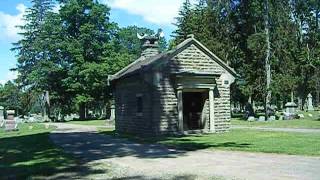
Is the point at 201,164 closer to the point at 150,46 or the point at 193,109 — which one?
the point at 193,109

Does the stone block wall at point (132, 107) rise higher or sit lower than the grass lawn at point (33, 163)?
higher

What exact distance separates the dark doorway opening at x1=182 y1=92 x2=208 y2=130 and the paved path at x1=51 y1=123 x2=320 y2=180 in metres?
10.7

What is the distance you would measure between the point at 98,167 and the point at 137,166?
103 cm

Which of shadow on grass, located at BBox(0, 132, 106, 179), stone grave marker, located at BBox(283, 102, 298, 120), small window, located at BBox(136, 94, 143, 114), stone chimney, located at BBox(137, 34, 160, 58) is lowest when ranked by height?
shadow on grass, located at BBox(0, 132, 106, 179)

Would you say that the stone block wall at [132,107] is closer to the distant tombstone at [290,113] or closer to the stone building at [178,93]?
the stone building at [178,93]

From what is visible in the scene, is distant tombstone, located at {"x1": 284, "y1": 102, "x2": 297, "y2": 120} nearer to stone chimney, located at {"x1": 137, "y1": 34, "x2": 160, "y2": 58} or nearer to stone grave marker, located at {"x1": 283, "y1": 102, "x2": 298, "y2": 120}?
stone grave marker, located at {"x1": 283, "y1": 102, "x2": 298, "y2": 120}

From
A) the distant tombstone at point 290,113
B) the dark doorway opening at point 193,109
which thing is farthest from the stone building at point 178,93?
the distant tombstone at point 290,113

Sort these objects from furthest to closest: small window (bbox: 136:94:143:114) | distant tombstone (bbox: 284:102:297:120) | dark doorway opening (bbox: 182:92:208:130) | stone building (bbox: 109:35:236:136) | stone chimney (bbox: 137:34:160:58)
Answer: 1. distant tombstone (bbox: 284:102:297:120)
2. stone chimney (bbox: 137:34:160:58)
3. dark doorway opening (bbox: 182:92:208:130)
4. small window (bbox: 136:94:143:114)
5. stone building (bbox: 109:35:236:136)

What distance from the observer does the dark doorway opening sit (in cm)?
2812

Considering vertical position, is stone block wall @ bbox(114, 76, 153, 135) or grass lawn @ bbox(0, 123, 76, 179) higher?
stone block wall @ bbox(114, 76, 153, 135)

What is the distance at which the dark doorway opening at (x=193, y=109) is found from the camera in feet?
92.3

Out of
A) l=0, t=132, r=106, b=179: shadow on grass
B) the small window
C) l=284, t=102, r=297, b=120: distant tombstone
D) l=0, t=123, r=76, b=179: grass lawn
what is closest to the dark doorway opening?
the small window

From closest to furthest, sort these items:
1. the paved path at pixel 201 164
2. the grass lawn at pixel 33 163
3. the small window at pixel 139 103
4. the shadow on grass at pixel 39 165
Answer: the paved path at pixel 201 164, the shadow on grass at pixel 39 165, the grass lawn at pixel 33 163, the small window at pixel 139 103

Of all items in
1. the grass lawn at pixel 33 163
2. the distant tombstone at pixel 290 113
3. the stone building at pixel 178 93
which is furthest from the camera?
the distant tombstone at pixel 290 113
